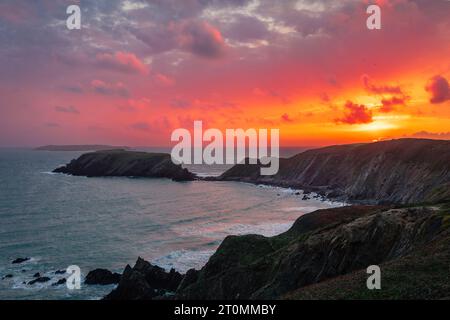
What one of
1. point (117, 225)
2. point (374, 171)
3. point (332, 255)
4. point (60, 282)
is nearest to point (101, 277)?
point (60, 282)

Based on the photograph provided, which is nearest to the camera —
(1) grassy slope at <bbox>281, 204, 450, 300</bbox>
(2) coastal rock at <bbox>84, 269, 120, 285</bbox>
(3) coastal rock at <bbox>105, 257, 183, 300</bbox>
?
(1) grassy slope at <bbox>281, 204, 450, 300</bbox>

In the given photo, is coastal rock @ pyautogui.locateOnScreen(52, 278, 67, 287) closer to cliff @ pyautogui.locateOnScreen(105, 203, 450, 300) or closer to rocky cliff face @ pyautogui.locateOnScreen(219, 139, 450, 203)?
cliff @ pyautogui.locateOnScreen(105, 203, 450, 300)

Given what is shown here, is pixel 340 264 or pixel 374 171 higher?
pixel 374 171

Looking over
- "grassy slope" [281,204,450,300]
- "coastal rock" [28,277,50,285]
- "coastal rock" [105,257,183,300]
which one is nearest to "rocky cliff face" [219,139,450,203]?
"grassy slope" [281,204,450,300]

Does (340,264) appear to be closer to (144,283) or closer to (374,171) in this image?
(144,283)
